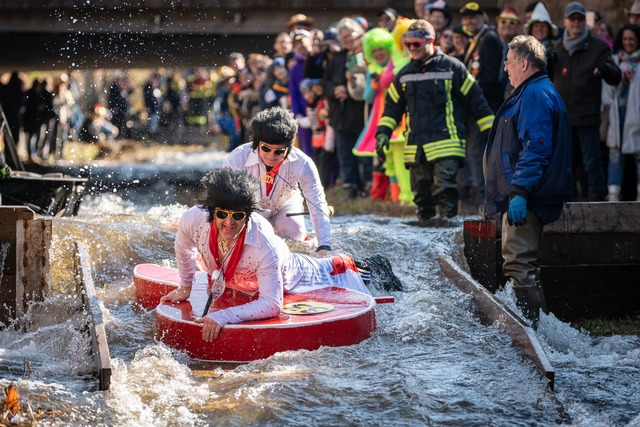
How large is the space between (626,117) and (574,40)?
987mm

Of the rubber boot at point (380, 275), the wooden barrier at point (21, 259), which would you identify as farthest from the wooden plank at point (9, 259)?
the rubber boot at point (380, 275)

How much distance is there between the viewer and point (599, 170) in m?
12.2

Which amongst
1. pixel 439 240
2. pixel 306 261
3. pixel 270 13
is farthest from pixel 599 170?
pixel 270 13

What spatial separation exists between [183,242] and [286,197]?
2182 millimetres

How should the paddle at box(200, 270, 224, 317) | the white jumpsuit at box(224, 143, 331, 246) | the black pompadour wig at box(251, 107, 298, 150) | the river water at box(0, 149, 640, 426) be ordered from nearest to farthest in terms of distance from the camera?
the river water at box(0, 149, 640, 426)
the paddle at box(200, 270, 224, 317)
the black pompadour wig at box(251, 107, 298, 150)
the white jumpsuit at box(224, 143, 331, 246)

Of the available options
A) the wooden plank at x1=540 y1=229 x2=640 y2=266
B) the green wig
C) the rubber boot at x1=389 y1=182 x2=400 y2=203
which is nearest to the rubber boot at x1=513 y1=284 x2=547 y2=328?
the wooden plank at x1=540 y1=229 x2=640 y2=266

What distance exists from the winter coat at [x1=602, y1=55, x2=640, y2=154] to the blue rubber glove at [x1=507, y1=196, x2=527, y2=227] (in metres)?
4.46

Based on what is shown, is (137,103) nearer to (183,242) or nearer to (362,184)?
(362,184)

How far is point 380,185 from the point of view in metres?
14.6

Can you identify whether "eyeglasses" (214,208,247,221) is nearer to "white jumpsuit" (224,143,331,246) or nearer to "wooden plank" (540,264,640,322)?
"white jumpsuit" (224,143,331,246)

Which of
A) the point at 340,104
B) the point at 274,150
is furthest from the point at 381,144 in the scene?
the point at 340,104

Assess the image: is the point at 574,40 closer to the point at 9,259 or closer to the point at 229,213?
the point at 229,213

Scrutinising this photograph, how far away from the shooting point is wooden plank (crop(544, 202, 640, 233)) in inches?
390

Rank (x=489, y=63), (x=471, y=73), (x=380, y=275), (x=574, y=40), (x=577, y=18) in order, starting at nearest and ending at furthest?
1. (x=380, y=275)
2. (x=577, y=18)
3. (x=574, y=40)
4. (x=489, y=63)
5. (x=471, y=73)
